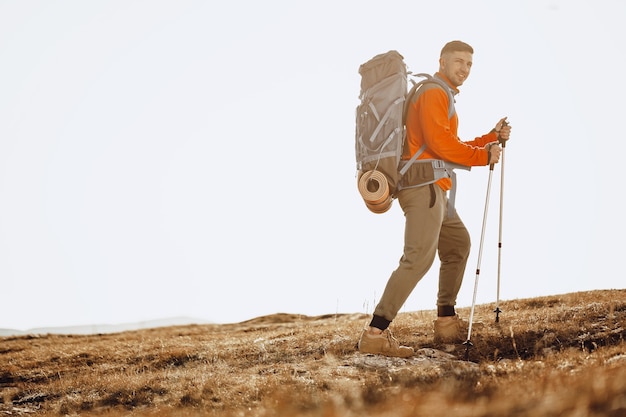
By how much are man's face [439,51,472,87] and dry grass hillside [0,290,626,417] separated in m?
3.71

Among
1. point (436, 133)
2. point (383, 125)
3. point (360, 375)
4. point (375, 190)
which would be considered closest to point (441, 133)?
point (436, 133)

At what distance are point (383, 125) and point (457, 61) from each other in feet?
4.97

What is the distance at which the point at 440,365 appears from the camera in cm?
730

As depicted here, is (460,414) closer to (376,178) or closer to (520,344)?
(376,178)

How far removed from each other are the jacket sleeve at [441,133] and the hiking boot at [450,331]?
237 cm

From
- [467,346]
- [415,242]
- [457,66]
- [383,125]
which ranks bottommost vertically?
[467,346]

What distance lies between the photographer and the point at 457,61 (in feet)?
27.8

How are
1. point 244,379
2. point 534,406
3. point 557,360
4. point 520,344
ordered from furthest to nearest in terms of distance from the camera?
1. point 520,344
2. point 244,379
3. point 557,360
4. point 534,406

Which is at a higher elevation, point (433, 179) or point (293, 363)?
point (433, 179)

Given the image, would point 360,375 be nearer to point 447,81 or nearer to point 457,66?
point 447,81

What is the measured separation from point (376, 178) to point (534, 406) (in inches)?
178

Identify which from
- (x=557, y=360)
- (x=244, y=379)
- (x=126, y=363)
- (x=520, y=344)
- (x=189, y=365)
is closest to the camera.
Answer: (x=557, y=360)

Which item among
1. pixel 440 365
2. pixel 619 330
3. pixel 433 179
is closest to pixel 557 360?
pixel 440 365

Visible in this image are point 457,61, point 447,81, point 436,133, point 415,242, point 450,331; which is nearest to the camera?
point 436,133
